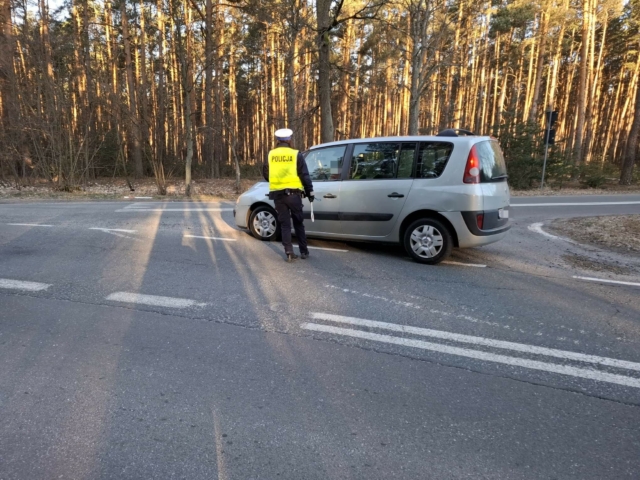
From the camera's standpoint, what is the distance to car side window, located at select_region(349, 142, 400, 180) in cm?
608

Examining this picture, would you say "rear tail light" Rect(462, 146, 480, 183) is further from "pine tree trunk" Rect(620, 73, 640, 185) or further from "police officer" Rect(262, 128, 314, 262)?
"pine tree trunk" Rect(620, 73, 640, 185)

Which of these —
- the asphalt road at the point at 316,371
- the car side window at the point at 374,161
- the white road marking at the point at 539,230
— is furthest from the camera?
the white road marking at the point at 539,230

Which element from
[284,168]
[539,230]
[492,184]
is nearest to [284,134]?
[284,168]

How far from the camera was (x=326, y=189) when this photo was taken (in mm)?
6551

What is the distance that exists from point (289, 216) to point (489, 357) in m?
3.52

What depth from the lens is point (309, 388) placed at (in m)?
2.77

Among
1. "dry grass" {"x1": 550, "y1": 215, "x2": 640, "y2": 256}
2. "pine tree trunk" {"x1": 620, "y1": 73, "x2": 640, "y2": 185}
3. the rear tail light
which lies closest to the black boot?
the rear tail light

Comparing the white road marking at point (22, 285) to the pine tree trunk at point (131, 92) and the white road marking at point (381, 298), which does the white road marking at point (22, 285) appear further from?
the pine tree trunk at point (131, 92)

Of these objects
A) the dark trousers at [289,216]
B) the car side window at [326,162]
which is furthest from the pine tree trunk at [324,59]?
the dark trousers at [289,216]

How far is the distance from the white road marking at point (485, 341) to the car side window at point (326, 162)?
318 centimetres

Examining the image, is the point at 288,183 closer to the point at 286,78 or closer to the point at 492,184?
the point at 492,184

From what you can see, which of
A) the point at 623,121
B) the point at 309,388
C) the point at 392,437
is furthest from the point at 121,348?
the point at 623,121

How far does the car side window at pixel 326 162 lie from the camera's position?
6.52 metres

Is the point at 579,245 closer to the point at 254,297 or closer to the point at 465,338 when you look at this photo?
the point at 465,338
